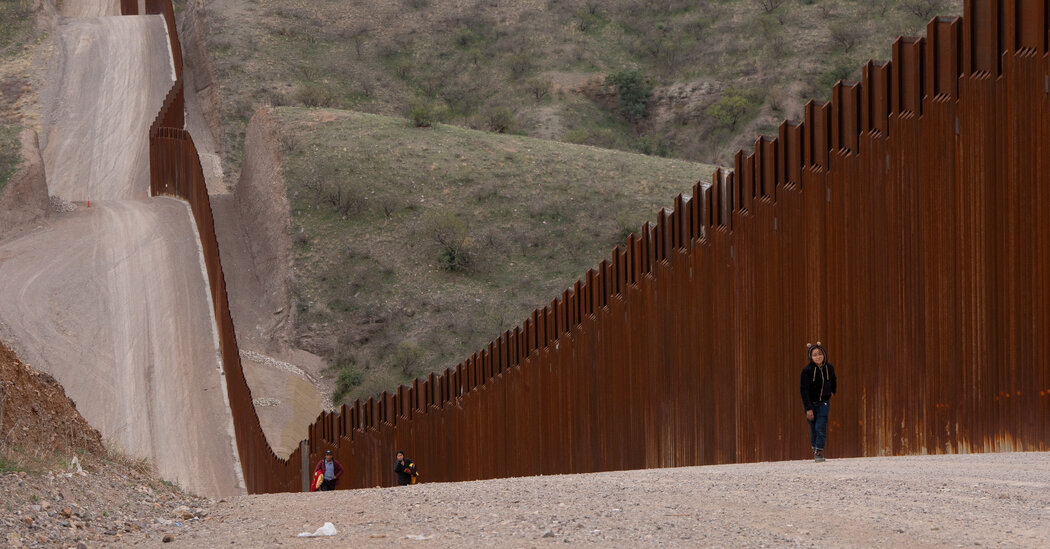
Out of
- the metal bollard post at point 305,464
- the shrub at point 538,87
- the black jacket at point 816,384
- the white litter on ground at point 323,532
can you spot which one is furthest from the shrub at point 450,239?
the white litter on ground at point 323,532

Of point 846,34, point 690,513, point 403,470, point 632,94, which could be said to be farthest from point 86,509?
point 846,34

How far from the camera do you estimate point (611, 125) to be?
71188mm

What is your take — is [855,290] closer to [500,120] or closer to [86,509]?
[86,509]

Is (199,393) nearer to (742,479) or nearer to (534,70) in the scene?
(742,479)

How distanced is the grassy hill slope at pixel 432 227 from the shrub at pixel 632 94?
18652 mm

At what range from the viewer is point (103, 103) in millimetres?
55438

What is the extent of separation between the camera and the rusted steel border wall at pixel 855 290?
12062 millimetres

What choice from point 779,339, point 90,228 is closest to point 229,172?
point 90,228

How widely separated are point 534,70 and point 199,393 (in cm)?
4838

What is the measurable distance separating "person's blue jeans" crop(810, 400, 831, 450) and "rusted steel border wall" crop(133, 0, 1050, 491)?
3.43 ft

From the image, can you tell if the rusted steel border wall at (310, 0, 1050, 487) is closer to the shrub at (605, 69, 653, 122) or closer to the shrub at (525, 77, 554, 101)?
the shrub at (605, 69, 653, 122)

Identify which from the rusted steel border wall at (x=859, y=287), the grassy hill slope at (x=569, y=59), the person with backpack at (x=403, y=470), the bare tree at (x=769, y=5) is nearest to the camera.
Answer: the rusted steel border wall at (x=859, y=287)

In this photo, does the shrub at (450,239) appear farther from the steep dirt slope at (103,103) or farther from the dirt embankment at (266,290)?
the steep dirt slope at (103,103)

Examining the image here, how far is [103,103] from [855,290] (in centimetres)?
4809
